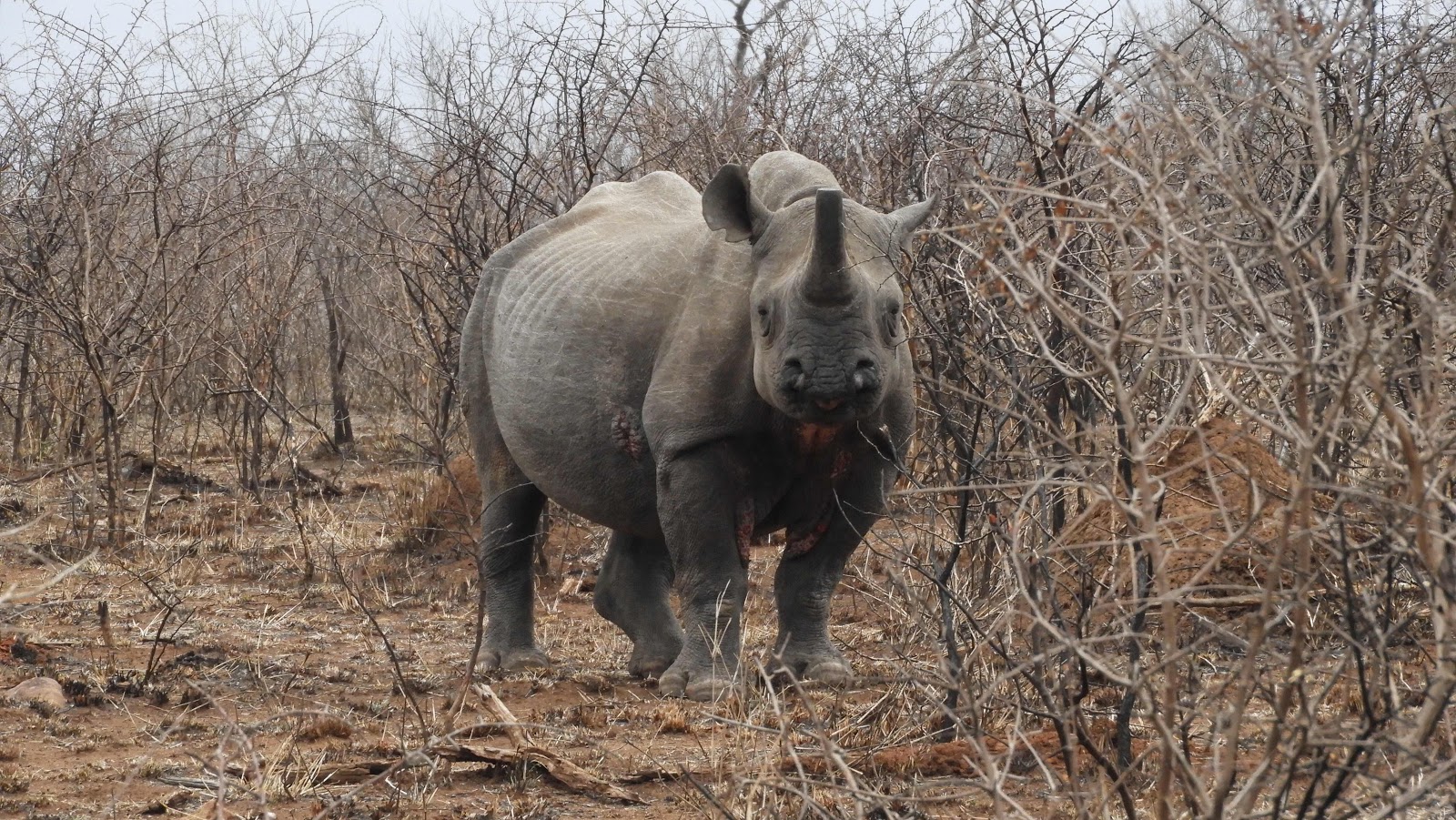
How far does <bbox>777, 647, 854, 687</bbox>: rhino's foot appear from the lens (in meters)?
6.33

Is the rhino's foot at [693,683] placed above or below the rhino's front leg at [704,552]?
below

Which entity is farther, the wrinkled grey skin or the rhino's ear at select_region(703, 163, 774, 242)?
the rhino's ear at select_region(703, 163, 774, 242)

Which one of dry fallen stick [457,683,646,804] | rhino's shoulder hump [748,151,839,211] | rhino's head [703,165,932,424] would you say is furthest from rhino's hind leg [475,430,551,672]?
dry fallen stick [457,683,646,804]

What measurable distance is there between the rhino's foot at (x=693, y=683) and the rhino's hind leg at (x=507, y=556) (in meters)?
0.94

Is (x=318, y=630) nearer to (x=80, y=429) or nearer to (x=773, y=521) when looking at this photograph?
(x=773, y=521)

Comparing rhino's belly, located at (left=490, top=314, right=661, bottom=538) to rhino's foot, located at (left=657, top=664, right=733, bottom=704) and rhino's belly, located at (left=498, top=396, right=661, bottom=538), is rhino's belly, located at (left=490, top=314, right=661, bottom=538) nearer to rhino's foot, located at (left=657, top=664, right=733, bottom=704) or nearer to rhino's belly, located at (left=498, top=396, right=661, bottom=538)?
rhino's belly, located at (left=498, top=396, right=661, bottom=538)

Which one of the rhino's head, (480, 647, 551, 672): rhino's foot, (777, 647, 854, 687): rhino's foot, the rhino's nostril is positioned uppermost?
the rhino's head

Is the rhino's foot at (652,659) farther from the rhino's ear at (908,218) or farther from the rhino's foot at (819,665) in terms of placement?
the rhino's ear at (908,218)

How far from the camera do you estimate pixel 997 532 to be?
3.86 meters

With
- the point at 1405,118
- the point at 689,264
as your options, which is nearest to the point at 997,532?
the point at 689,264

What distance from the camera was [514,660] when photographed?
7.23m

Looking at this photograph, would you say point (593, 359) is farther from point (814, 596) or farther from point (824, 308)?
A: point (824, 308)

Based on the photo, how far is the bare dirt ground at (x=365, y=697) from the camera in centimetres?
467

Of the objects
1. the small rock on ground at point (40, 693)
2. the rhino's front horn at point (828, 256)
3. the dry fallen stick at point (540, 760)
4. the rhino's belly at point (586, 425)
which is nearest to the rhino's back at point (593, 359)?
the rhino's belly at point (586, 425)
